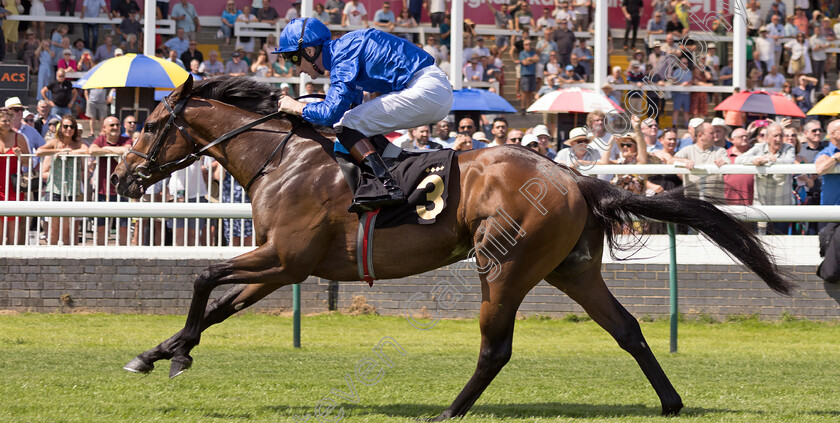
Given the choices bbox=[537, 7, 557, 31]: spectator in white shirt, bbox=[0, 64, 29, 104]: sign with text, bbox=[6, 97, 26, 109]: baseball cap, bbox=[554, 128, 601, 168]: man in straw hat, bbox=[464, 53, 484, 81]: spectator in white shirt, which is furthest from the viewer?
bbox=[537, 7, 557, 31]: spectator in white shirt

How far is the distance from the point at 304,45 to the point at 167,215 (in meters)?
2.70

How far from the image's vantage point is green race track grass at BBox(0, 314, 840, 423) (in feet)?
16.9

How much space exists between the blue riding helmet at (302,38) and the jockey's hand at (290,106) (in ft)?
0.81

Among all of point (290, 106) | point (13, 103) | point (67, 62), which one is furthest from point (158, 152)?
point (67, 62)

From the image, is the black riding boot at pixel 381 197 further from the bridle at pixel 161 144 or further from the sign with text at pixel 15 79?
the sign with text at pixel 15 79

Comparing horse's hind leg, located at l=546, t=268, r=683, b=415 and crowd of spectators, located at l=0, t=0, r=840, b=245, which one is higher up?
crowd of spectators, located at l=0, t=0, r=840, b=245

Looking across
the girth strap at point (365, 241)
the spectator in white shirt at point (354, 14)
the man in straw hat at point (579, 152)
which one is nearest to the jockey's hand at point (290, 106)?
the girth strap at point (365, 241)

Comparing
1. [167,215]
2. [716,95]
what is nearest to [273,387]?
[167,215]

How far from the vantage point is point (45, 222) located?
9297 mm

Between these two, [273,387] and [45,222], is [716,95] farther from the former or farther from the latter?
[273,387]

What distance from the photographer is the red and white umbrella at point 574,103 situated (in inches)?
489

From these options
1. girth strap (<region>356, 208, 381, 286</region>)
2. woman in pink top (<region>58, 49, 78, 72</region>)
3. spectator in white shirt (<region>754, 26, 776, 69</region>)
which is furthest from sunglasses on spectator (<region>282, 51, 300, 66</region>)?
spectator in white shirt (<region>754, 26, 776, 69</region>)

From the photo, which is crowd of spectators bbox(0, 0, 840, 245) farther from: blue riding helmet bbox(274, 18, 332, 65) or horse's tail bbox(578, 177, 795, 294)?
blue riding helmet bbox(274, 18, 332, 65)

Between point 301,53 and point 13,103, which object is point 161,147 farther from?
point 13,103
